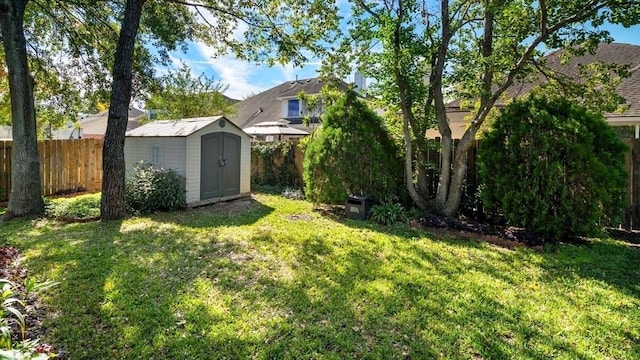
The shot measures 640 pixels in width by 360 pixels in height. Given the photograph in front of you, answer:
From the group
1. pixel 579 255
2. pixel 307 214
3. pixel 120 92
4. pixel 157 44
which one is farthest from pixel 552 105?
pixel 157 44

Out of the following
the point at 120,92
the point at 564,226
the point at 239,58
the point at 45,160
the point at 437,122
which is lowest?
the point at 564,226

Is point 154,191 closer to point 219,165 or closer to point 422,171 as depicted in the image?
point 219,165

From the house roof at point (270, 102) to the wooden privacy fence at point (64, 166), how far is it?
491 inches

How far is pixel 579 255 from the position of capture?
16.9 ft

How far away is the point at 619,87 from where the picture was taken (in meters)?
10.1

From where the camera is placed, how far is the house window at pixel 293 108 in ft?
74.3

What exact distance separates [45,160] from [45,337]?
8781 millimetres

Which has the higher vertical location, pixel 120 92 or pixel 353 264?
pixel 120 92

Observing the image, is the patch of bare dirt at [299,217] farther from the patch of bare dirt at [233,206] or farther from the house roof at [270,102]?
the house roof at [270,102]

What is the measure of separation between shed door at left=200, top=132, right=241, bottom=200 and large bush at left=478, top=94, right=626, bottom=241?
6527 millimetres

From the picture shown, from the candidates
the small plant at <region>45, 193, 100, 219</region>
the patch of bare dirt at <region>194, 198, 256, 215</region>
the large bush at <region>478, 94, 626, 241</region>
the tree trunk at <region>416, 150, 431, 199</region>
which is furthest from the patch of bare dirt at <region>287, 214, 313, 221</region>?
the small plant at <region>45, 193, 100, 219</region>

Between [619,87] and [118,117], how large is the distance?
1285 centimetres

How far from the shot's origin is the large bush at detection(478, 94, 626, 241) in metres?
A: 5.48

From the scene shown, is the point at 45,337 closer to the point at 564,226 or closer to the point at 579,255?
the point at 579,255
